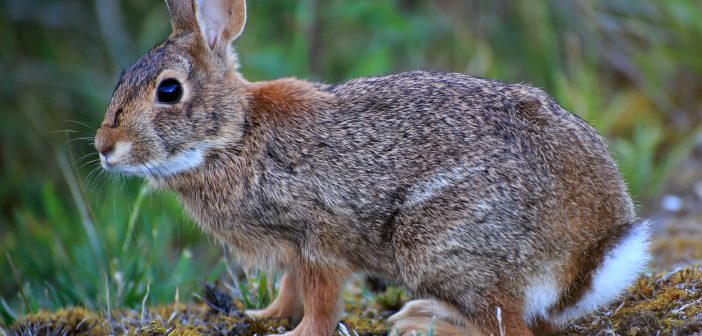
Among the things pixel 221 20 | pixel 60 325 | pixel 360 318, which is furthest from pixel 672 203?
pixel 60 325

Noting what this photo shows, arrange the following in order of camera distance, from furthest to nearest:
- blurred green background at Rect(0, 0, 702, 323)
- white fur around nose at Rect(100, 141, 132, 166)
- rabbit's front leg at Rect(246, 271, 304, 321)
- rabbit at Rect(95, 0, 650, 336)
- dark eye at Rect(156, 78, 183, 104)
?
blurred green background at Rect(0, 0, 702, 323)
rabbit's front leg at Rect(246, 271, 304, 321)
dark eye at Rect(156, 78, 183, 104)
white fur around nose at Rect(100, 141, 132, 166)
rabbit at Rect(95, 0, 650, 336)

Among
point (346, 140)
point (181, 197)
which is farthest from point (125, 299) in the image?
point (346, 140)

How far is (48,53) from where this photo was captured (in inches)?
363

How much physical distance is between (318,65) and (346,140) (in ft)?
11.1

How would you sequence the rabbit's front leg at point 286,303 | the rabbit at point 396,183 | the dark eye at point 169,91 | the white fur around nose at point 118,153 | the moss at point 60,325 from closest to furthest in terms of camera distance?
the rabbit at point 396,183, the white fur around nose at point 118,153, the dark eye at point 169,91, the moss at point 60,325, the rabbit's front leg at point 286,303

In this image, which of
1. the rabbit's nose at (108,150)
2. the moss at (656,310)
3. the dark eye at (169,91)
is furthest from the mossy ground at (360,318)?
the dark eye at (169,91)

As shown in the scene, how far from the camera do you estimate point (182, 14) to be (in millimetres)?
4883

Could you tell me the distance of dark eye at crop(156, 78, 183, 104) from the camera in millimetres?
4566

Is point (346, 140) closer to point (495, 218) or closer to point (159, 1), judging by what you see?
point (495, 218)

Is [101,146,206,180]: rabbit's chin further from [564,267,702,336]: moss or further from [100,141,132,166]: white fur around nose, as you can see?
[564,267,702,336]: moss

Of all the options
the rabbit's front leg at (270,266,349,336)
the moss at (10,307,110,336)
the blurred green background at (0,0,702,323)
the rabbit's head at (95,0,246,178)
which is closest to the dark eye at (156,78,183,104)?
the rabbit's head at (95,0,246,178)

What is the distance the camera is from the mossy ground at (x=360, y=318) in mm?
4238

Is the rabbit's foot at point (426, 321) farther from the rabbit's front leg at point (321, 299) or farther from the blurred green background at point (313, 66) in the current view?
the blurred green background at point (313, 66)

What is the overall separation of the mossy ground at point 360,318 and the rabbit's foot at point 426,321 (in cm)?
15
